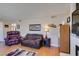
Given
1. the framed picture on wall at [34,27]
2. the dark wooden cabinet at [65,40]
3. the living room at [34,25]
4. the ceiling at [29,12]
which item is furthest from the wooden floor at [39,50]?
the ceiling at [29,12]

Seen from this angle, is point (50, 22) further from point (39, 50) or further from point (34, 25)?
point (39, 50)

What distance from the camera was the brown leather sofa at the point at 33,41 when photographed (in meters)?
1.45

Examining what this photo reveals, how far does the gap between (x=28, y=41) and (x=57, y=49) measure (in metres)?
0.42

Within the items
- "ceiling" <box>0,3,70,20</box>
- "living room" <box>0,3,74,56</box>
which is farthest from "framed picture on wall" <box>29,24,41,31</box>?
"ceiling" <box>0,3,70,20</box>

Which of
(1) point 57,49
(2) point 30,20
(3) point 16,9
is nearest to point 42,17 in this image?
(2) point 30,20

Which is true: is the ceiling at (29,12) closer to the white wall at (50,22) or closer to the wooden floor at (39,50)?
the white wall at (50,22)

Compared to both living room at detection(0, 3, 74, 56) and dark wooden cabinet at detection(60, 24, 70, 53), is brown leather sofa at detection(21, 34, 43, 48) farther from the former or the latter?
dark wooden cabinet at detection(60, 24, 70, 53)

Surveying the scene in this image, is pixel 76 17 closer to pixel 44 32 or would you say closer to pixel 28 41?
pixel 44 32

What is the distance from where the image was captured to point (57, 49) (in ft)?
4.68

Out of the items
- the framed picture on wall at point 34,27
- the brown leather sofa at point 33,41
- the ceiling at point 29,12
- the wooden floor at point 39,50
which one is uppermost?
the ceiling at point 29,12

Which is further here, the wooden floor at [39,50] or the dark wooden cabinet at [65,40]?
the dark wooden cabinet at [65,40]

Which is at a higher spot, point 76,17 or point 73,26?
point 76,17

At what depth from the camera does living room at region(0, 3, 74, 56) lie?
4.36 ft

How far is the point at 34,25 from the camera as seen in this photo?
1432mm
